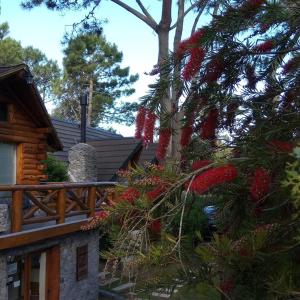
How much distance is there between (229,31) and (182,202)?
753 millimetres

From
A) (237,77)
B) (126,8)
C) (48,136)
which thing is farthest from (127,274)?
(126,8)

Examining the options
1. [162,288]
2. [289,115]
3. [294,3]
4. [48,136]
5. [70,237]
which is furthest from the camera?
[48,136]

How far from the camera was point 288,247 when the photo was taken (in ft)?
4.24

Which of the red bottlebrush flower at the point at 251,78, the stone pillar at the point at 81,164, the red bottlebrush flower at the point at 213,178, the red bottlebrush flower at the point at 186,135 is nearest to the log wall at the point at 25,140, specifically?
the stone pillar at the point at 81,164

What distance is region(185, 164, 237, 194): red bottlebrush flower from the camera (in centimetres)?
139

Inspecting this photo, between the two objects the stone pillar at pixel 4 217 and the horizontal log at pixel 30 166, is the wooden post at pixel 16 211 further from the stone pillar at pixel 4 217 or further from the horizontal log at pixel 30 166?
the horizontal log at pixel 30 166

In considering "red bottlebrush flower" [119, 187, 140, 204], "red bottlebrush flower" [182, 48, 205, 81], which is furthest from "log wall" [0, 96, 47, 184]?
"red bottlebrush flower" [119, 187, 140, 204]

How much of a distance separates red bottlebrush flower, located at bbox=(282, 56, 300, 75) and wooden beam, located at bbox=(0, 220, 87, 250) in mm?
6077

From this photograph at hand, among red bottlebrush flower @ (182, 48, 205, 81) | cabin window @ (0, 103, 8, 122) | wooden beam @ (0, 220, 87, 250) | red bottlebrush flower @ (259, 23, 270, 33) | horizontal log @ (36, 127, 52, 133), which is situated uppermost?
cabin window @ (0, 103, 8, 122)

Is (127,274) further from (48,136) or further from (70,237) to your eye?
(48,136)

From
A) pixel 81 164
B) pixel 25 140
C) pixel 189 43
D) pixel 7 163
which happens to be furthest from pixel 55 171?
pixel 189 43

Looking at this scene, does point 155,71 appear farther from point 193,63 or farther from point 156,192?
point 156,192

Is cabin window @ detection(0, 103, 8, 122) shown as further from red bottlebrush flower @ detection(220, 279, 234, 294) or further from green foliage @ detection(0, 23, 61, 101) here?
green foliage @ detection(0, 23, 61, 101)

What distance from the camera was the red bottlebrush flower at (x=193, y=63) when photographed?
1.81 m
